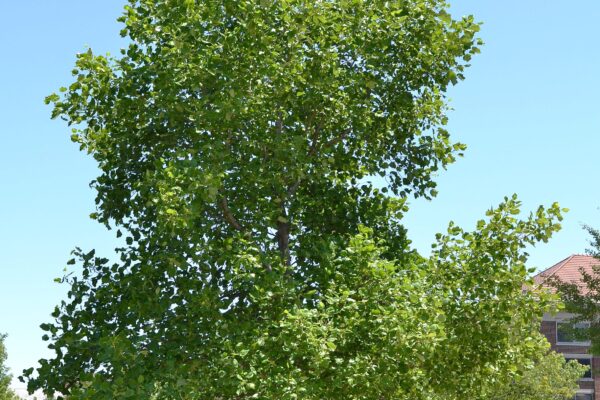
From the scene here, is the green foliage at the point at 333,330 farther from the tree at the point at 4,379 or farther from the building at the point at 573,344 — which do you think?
the building at the point at 573,344

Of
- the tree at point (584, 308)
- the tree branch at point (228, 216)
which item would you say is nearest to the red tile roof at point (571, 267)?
the tree at point (584, 308)

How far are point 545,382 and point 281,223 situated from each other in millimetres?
26694

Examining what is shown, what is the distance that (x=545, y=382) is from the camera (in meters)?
40.8

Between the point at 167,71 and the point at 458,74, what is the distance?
6.62m

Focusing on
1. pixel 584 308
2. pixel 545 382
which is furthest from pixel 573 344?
pixel 584 308

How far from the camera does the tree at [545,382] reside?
42938 mm

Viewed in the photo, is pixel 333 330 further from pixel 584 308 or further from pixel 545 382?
pixel 545 382

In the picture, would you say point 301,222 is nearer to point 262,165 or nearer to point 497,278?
point 262,165

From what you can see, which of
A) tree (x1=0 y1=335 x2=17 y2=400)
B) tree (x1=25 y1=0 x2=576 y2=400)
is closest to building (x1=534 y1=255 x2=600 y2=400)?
tree (x1=0 y1=335 x2=17 y2=400)

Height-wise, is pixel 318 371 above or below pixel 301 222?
below

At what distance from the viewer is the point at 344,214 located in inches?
764

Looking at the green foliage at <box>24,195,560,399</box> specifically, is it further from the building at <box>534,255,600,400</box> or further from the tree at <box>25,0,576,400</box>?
the building at <box>534,255,600,400</box>

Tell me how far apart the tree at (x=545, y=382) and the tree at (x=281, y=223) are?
21256 millimetres

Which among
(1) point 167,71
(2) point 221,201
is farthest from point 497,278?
(1) point 167,71
